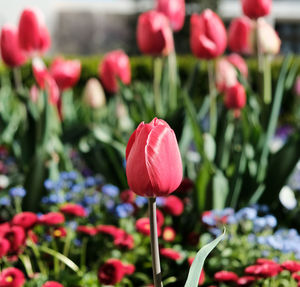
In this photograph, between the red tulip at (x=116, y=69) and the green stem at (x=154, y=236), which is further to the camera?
the red tulip at (x=116, y=69)

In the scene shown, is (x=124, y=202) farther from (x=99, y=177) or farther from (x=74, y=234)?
(x=99, y=177)

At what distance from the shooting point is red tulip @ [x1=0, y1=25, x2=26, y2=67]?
2400mm

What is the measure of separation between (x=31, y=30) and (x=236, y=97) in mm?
920

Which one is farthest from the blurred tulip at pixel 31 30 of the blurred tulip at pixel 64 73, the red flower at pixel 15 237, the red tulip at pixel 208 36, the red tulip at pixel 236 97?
the red flower at pixel 15 237

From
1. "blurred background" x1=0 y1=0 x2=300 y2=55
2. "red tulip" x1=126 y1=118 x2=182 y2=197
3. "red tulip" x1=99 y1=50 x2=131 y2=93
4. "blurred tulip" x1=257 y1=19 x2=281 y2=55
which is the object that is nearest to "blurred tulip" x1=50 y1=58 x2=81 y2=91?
"red tulip" x1=99 y1=50 x2=131 y2=93

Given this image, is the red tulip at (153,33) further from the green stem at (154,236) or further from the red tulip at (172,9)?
the green stem at (154,236)

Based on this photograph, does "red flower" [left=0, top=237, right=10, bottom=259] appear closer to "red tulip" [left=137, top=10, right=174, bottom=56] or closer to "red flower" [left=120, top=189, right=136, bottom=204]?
"red flower" [left=120, top=189, right=136, bottom=204]

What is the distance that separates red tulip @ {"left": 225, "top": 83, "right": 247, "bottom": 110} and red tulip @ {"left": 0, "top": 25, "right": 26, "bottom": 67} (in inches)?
37.9

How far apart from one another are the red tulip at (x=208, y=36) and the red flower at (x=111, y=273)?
3.28 feet

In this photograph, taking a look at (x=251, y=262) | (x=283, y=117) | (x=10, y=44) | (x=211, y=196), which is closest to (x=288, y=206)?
(x=211, y=196)

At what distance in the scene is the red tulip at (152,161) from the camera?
0.97m

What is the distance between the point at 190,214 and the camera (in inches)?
84.5

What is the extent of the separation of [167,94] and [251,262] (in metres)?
1.22

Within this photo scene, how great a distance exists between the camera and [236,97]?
2.21 meters
